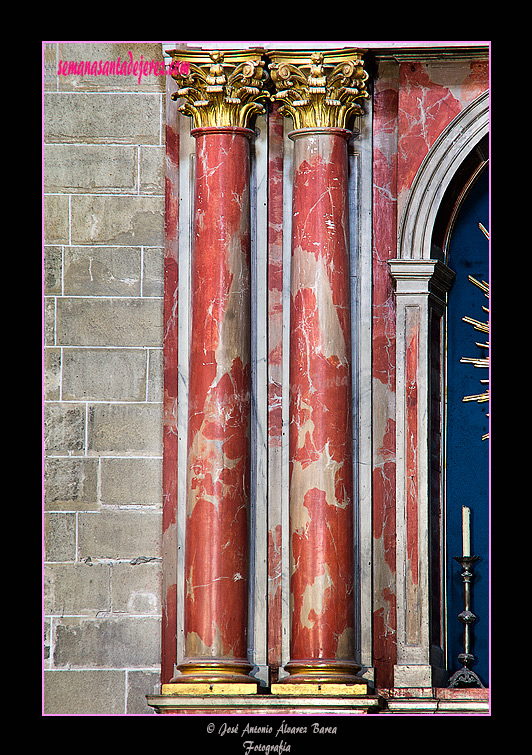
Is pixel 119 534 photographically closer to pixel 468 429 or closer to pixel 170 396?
pixel 170 396

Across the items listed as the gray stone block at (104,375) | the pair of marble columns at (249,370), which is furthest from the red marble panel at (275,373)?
the gray stone block at (104,375)

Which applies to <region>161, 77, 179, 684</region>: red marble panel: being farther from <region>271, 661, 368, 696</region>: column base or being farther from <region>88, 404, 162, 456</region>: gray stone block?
<region>271, 661, 368, 696</region>: column base

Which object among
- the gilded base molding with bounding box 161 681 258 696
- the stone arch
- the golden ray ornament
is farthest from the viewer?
the golden ray ornament

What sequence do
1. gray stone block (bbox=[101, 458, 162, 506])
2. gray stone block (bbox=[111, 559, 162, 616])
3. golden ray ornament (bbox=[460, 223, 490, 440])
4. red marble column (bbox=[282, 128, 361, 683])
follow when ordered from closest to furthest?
red marble column (bbox=[282, 128, 361, 683]) < gray stone block (bbox=[111, 559, 162, 616]) < gray stone block (bbox=[101, 458, 162, 506]) < golden ray ornament (bbox=[460, 223, 490, 440])

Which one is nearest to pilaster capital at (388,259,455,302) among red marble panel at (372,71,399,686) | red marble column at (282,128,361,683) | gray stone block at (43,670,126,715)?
red marble panel at (372,71,399,686)

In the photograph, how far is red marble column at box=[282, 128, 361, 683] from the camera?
7.52 metres

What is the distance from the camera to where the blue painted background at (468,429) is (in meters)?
8.22

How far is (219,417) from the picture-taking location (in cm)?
770

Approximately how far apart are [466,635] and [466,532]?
2.03 ft

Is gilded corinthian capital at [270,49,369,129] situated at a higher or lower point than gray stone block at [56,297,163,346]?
higher

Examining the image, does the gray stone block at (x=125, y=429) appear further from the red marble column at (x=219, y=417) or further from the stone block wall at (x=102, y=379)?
the red marble column at (x=219, y=417)

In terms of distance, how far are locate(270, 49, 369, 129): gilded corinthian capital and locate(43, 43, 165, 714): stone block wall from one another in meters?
0.83

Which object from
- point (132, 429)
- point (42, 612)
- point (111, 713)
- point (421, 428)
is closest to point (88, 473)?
point (132, 429)

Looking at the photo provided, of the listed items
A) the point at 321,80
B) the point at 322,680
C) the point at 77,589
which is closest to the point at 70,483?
the point at 77,589
